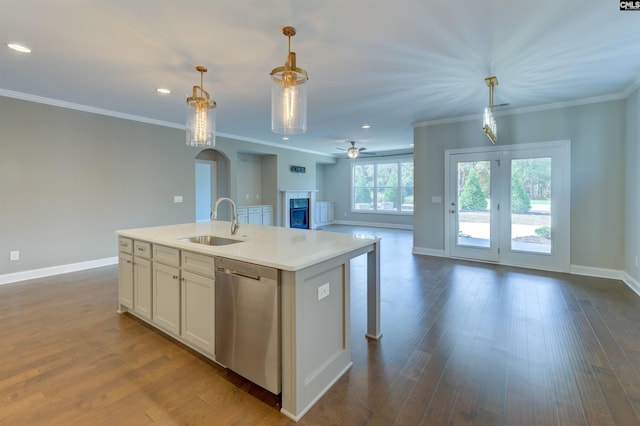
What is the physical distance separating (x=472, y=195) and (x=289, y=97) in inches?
174

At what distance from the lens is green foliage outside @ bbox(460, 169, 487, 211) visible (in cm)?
531

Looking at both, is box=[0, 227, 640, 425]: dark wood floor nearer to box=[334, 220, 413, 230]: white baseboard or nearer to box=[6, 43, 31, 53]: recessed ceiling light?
box=[6, 43, 31, 53]: recessed ceiling light

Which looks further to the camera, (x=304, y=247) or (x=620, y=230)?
(x=620, y=230)

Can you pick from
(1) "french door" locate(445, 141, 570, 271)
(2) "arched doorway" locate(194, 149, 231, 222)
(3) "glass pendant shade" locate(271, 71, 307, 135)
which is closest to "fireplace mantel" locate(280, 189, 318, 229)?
(2) "arched doorway" locate(194, 149, 231, 222)

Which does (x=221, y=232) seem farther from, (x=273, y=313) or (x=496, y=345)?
(x=496, y=345)

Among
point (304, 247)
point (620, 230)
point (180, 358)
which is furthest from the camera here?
point (620, 230)

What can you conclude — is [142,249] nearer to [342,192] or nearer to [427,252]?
[427,252]

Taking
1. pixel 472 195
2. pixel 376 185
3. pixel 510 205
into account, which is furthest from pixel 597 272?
pixel 376 185

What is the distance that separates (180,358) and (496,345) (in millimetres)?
2608

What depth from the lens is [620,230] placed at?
13.9ft

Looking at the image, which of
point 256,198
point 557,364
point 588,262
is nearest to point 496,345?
point 557,364

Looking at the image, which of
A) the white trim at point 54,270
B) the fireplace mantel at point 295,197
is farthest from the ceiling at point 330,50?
the fireplace mantel at point 295,197

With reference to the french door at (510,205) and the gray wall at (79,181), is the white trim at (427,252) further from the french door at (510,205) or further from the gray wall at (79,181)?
the gray wall at (79,181)

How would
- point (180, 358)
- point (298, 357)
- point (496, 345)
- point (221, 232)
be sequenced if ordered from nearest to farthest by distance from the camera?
point (298, 357) < point (180, 358) < point (496, 345) < point (221, 232)
